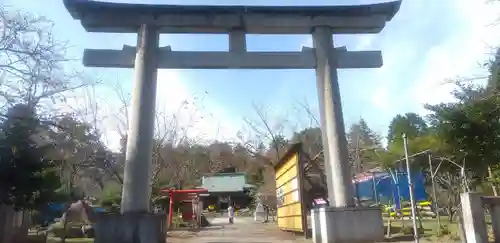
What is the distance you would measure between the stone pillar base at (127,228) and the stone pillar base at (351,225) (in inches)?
172

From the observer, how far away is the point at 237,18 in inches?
462

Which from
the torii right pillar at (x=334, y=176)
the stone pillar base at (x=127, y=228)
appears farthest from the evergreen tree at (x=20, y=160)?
the torii right pillar at (x=334, y=176)

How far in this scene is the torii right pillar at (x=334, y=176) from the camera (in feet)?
32.7

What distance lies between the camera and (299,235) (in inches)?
587

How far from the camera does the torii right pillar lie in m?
9.95

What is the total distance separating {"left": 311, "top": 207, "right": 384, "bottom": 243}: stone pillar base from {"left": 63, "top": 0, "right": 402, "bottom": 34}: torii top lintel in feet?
18.1

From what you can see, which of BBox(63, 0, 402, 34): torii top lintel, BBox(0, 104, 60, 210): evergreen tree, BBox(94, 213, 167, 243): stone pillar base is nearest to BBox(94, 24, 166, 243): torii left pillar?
BBox(94, 213, 167, 243): stone pillar base

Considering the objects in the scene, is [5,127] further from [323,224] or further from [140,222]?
[323,224]

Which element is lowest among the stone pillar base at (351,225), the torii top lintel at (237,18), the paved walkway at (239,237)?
the paved walkway at (239,237)

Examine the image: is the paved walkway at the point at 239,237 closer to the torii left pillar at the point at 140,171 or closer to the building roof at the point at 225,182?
the torii left pillar at the point at 140,171

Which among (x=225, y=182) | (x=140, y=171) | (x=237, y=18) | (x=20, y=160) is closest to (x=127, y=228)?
(x=140, y=171)

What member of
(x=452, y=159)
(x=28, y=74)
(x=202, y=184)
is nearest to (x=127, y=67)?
(x=28, y=74)

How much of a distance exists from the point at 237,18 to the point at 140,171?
535cm

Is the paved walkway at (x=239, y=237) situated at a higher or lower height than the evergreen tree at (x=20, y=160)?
lower
